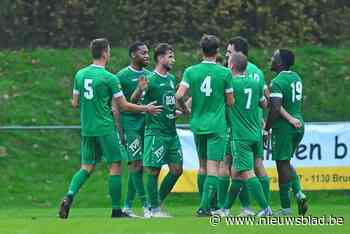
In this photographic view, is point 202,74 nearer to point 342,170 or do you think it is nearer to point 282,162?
point 282,162

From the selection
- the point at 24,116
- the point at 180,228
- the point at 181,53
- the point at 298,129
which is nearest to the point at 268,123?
the point at 298,129

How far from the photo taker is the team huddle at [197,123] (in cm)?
1720

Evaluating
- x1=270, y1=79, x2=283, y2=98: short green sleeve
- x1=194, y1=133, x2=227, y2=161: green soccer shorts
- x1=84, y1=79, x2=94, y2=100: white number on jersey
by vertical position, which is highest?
x1=84, y1=79, x2=94, y2=100: white number on jersey

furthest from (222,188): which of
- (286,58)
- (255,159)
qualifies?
(286,58)

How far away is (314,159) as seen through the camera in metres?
22.5

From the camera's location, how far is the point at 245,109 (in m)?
17.5

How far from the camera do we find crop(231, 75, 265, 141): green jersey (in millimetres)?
17391

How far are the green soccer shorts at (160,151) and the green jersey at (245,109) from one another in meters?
0.95

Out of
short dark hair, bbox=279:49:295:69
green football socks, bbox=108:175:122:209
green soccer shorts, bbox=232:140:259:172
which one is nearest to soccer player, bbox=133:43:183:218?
green football socks, bbox=108:175:122:209

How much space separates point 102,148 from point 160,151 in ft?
2.76

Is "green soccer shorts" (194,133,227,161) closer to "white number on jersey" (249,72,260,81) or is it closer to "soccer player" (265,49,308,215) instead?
"white number on jersey" (249,72,260,81)

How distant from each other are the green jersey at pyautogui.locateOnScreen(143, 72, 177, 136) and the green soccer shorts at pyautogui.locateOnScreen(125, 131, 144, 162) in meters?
0.33

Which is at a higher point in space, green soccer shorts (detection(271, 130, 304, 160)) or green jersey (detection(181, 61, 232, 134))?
green jersey (detection(181, 61, 232, 134))

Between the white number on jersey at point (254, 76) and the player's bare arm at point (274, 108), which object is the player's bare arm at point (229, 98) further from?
the player's bare arm at point (274, 108)
